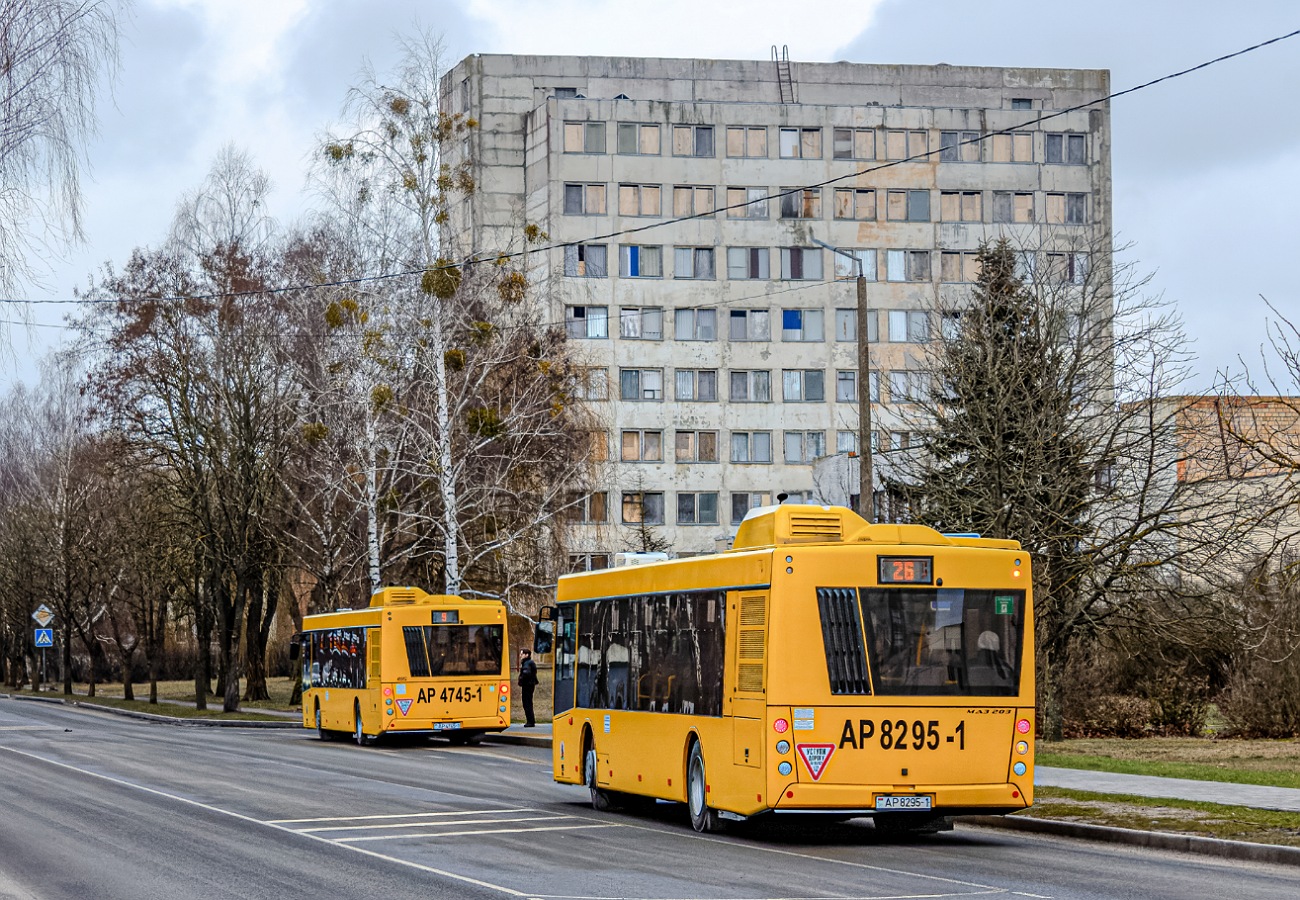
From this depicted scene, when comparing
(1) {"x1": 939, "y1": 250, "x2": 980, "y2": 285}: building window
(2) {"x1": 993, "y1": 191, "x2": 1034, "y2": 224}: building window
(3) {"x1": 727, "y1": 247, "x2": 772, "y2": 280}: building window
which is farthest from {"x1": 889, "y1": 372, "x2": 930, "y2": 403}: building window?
(2) {"x1": 993, "y1": 191, "x2": 1034, "y2": 224}: building window

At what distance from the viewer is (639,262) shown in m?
85.0

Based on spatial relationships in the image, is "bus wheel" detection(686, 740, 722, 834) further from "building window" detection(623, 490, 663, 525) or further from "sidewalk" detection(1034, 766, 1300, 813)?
"building window" detection(623, 490, 663, 525)

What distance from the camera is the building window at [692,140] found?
280 feet

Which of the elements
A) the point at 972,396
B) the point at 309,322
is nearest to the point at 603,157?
the point at 309,322

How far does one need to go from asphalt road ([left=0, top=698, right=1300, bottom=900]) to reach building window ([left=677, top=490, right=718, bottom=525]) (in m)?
58.0

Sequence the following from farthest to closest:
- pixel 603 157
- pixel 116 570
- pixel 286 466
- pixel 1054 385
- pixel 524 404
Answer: pixel 603 157 < pixel 116 570 < pixel 286 466 < pixel 524 404 < pixel 1054 385

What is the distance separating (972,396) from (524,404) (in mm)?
17461

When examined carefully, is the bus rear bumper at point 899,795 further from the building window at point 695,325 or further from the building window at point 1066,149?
the building window at point 1066,149

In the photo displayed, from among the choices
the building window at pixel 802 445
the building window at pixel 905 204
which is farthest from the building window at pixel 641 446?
the building window at pixel 905 204

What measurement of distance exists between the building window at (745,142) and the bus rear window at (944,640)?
70.2 meters

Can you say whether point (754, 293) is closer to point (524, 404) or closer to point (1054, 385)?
point (524, 404)

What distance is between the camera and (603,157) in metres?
84.9

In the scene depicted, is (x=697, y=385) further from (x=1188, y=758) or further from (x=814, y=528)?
(x=814, y=528)

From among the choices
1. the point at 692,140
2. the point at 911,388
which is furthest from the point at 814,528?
the point at 692,140
